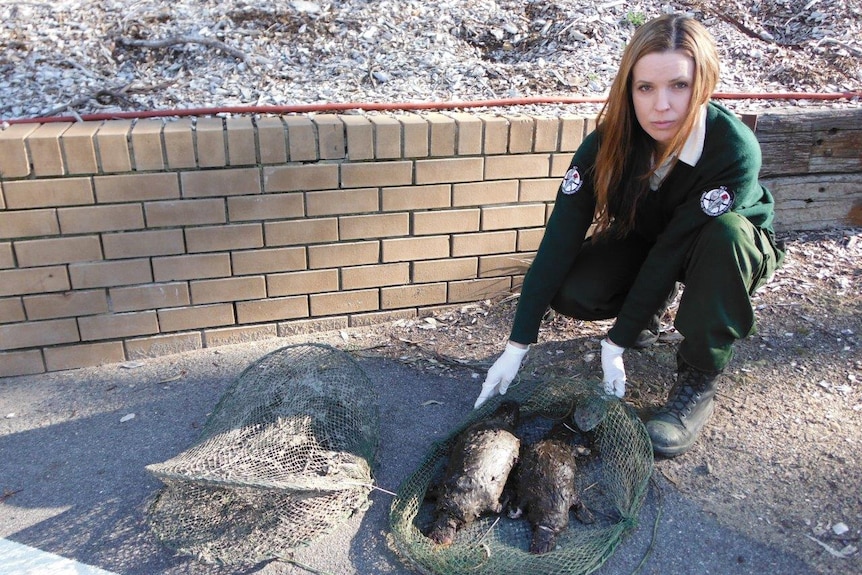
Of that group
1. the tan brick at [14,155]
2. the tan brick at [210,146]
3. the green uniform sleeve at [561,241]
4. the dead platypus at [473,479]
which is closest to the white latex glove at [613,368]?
the green uniform sleeve at [561,241]

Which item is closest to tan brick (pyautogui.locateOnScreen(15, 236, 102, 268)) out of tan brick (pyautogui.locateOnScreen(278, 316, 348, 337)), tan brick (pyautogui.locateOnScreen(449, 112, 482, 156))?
tan brick (pyautogui.locateOnScreen(278, 316, 348, 337))

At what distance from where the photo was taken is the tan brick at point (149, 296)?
300 cm

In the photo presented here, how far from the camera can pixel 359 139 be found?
304 cm

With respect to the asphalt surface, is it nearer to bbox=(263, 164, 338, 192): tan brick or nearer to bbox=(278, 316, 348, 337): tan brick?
bbox=(278, 316, 348, 337): tan brick

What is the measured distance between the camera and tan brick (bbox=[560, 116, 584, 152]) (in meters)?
3.27

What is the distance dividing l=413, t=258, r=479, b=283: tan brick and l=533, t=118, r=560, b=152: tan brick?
60 centimetres

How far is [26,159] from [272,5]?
6.39ft

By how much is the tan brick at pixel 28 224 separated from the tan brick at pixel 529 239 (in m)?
1.99

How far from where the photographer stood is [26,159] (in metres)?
2.74

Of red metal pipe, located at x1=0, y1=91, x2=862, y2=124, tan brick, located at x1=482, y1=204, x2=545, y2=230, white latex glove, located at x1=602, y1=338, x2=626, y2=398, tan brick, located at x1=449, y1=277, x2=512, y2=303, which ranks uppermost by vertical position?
red metal pipe, located at x1=0, y1=91, x2=862, y2=124

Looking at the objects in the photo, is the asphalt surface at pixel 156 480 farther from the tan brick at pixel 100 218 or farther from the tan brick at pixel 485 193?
the tan brick at pixel 485 193

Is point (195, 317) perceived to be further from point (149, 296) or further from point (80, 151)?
point (80, 151)

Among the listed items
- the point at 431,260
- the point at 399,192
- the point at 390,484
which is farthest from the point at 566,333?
the point at 390,484

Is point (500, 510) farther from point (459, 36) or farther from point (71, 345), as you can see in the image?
point (459, 36)
